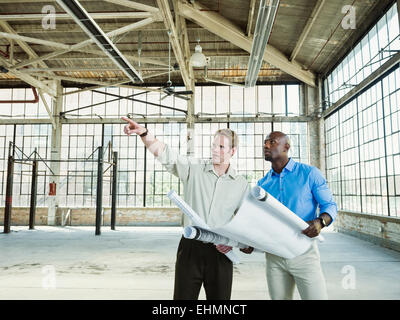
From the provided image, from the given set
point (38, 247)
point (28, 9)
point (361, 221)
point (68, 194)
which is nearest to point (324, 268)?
point (361, 221)

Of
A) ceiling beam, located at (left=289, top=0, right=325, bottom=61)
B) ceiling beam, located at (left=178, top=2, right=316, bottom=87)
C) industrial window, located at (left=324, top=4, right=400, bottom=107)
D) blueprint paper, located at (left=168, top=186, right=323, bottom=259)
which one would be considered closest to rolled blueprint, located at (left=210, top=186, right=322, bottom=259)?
blueprint paper, located at (left=168, top=186, right=323, bottom=259)

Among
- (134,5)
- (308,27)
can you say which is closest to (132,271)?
(134,5)

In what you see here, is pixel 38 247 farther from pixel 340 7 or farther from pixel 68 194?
pixel 340 7

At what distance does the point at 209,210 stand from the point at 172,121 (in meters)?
15.4

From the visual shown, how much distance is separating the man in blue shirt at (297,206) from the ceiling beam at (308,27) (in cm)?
908

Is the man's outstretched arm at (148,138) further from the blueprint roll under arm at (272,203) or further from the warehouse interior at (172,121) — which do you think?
the warehouse interior at (172,121)

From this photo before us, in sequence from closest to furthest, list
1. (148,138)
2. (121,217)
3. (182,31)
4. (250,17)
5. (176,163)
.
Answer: (148,138), (176,163), (250,17), (182,31), (121,217)

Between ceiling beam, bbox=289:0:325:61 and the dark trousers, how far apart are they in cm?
988

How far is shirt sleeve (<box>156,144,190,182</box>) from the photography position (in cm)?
208

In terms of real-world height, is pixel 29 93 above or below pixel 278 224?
above

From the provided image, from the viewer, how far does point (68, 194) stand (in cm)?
1712

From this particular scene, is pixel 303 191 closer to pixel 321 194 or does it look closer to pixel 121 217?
pixel 321 194

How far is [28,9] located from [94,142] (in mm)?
7148

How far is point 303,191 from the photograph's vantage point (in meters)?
2.38
